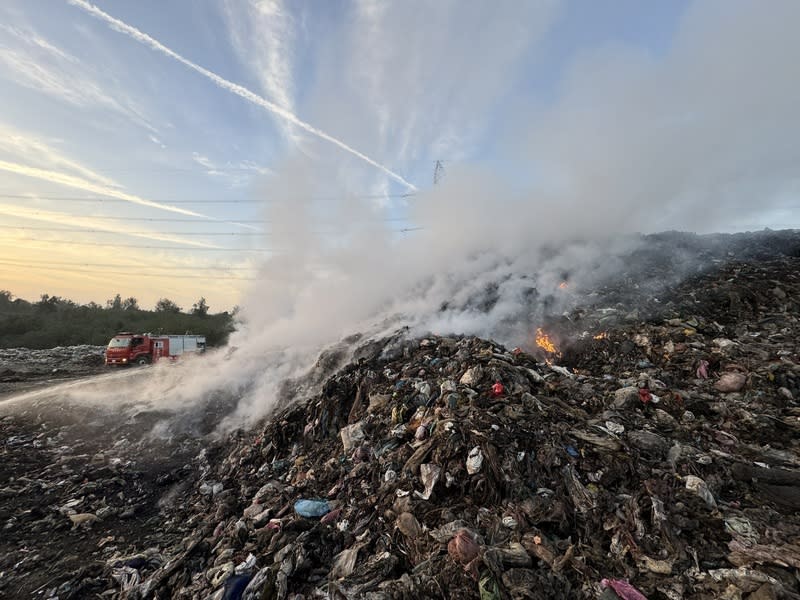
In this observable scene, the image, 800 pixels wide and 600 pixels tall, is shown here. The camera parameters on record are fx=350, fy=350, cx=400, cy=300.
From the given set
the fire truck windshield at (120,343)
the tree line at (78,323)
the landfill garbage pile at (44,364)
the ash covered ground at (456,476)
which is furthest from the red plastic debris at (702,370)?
the tree line at (78,323)

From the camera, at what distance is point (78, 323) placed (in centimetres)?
3147

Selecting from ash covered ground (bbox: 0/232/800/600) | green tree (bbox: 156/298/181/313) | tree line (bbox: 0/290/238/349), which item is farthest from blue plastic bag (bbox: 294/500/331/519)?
green tree (bbox: 156/298/181/313)

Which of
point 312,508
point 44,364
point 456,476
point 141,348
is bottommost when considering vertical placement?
point 312,508

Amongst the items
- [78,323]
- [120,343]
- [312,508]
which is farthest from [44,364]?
[312,508]

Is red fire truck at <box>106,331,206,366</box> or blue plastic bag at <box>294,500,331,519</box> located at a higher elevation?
red fire truck at <box>106,331,206,366</box>

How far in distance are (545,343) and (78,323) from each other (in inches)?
1558

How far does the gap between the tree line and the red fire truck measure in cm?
790

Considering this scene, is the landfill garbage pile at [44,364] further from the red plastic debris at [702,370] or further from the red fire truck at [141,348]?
the red plastic debris at [702,370]

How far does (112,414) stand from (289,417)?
5800mm

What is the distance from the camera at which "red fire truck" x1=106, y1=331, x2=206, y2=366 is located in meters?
18.1

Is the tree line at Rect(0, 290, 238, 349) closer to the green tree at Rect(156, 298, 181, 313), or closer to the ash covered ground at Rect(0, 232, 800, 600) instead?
the green tree at Rect(156, 298, 181, 313)

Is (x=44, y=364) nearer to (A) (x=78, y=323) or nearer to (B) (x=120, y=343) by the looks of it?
(B) (x=120, y=343)

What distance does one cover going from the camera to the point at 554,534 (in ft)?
11.5

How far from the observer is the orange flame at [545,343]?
9.27 metres
